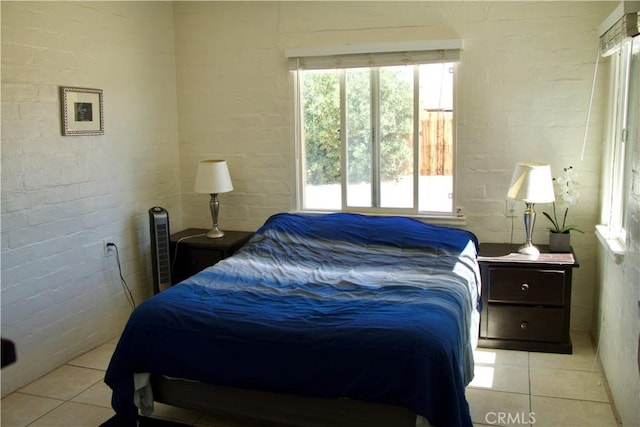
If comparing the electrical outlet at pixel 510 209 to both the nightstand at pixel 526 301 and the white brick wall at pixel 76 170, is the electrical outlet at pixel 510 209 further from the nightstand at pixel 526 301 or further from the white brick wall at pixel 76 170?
the white brick wall at pixel 76 170

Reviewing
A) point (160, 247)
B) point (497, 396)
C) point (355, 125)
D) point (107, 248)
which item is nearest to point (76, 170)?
point (107, 248)

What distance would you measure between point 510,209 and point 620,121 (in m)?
0.98

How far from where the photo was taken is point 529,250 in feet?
Answer: 13.1

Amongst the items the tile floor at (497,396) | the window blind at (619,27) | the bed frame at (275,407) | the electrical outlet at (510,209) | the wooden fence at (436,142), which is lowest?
the tile floor at (497,396)

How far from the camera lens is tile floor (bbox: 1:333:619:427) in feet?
10.2

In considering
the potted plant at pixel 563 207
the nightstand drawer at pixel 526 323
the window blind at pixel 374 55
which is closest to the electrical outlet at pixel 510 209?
the potted plant at pixel 563 207

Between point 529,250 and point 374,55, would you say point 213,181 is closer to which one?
point 374,55

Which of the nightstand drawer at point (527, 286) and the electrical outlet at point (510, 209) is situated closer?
the nightstand drawer at point (527, 286)

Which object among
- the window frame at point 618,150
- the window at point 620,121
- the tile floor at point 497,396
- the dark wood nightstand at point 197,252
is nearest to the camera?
the tile floor at point 497,396

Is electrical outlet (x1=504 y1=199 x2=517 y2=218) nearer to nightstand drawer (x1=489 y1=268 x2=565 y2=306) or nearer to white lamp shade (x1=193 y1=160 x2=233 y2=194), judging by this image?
nightstand drawer (x1=489 y1=268 x2=565 y2=306)

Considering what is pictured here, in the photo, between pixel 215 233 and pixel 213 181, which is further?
pixel 215 233

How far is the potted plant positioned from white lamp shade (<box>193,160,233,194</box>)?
7.96 feet

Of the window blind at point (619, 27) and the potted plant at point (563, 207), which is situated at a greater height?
the window blind at point (619, 27)

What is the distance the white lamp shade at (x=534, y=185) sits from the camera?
12.6ft
